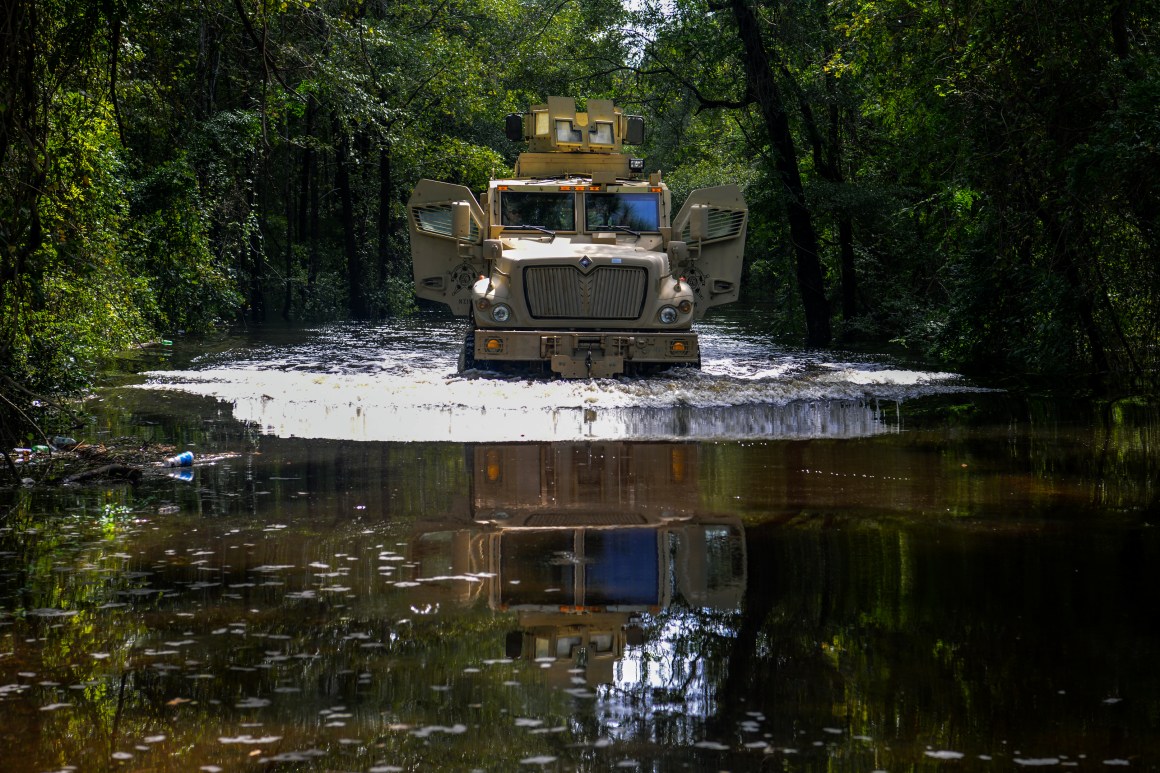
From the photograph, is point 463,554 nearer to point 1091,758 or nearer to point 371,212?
point 1091,758

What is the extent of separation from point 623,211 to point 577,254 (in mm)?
1780

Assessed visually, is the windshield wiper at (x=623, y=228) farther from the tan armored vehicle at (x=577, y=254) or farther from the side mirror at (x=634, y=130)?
the side mirror at (x=634, y=130)

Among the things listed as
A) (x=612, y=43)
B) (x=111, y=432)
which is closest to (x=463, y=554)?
(x=111, y=432)

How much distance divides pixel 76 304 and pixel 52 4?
17.2 ft

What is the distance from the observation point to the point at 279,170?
4525cm

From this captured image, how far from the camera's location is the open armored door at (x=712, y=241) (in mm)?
17984

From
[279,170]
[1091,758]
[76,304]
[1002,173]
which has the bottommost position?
[1091,758]

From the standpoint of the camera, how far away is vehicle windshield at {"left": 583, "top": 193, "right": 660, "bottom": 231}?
58.7 feet

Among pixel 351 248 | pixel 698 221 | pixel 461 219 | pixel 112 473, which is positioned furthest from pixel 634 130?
pixel 351 248

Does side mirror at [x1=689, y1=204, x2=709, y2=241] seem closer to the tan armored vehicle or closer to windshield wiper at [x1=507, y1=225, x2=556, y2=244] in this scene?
the tan armored vehicle

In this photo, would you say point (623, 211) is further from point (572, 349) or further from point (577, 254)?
point (572, 349)

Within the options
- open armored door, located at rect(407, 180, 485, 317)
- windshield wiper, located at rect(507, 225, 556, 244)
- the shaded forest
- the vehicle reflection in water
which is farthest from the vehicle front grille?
the vehicle reflection in water

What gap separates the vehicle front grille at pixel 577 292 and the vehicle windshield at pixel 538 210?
1615mm

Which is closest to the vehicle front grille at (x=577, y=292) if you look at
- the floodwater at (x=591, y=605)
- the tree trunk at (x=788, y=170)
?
the floodwater at (x=591, y=605)
